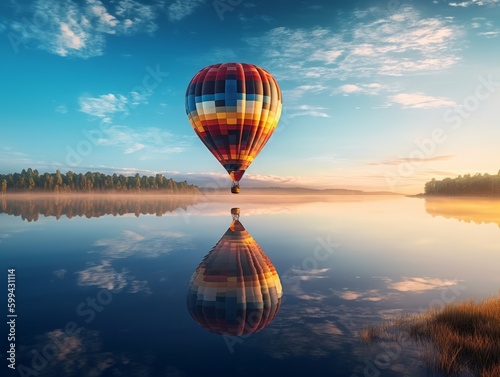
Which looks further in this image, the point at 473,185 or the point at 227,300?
the point at 473,185

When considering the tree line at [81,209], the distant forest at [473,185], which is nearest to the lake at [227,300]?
the tree line at [81,209]

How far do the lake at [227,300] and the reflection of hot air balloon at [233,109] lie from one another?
10.3 meters

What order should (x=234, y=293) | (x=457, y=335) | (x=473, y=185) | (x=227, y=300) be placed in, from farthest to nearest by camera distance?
1. (x=473, y=185)
2. (x=234, y=293)
3. (x=227, y=300)
4. (x=457, y=335)
